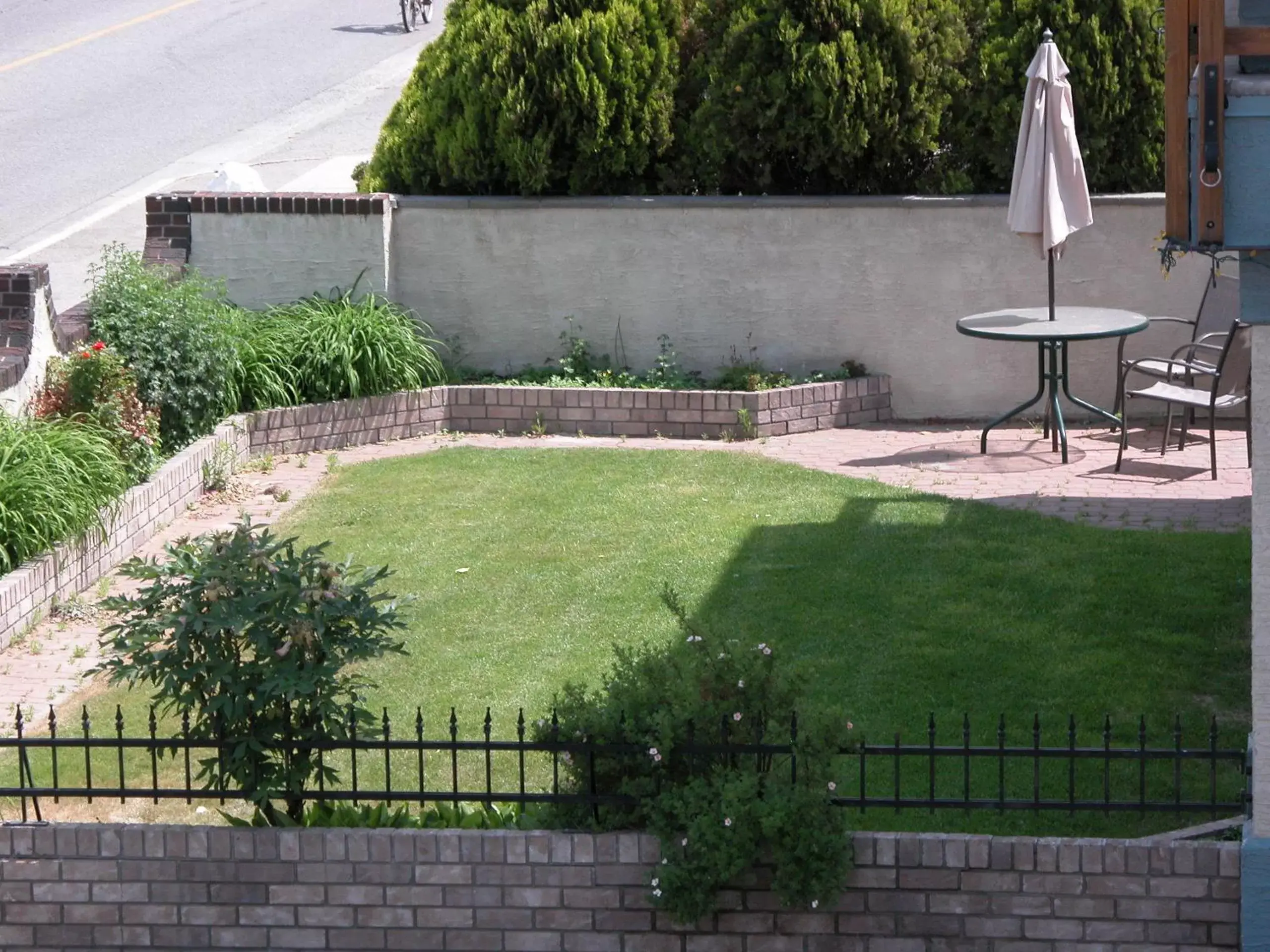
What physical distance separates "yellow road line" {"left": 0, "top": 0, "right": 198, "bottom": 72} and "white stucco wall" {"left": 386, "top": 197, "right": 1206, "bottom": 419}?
12445 mm

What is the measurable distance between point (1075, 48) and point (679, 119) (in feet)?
8.67

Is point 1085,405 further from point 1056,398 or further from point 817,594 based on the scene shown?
point 817,594

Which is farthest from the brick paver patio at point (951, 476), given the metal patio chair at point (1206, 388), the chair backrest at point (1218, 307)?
the chair backrest at point (1218, 307)

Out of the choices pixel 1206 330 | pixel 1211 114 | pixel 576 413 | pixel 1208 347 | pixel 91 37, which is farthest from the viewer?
pixel 91 37

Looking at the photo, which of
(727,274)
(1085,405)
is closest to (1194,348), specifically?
(1085,405)

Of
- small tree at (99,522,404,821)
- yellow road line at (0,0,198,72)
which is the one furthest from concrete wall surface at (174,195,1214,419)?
yellow road line at (0,0,198,72)

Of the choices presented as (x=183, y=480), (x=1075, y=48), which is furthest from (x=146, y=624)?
(x=1075, y=48)

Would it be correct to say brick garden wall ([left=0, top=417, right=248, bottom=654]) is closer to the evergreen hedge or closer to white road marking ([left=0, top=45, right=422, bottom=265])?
the evergreen hedge

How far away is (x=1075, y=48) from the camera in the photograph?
1130cm

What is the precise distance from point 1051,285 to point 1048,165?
72cm

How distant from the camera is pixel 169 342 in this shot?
9.79 m

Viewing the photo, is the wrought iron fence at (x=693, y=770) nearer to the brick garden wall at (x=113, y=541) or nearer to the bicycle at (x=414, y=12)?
the brick garden wall at (x=113, y=541)

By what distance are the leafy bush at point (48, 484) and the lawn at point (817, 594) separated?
3.60ft

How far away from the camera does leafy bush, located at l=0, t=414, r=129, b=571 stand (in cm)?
782
